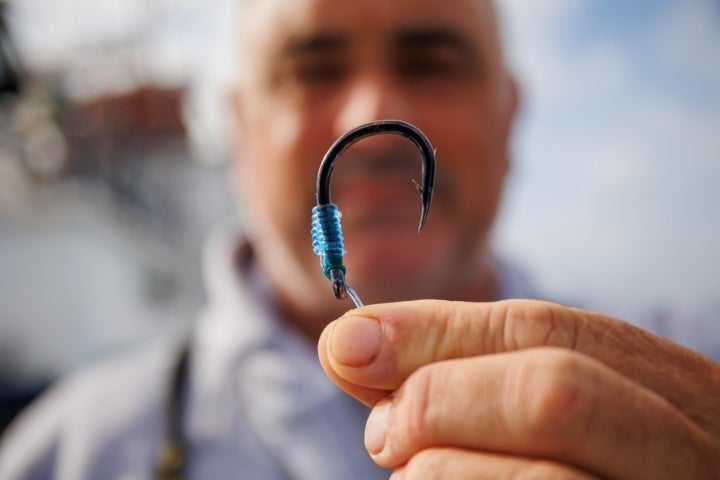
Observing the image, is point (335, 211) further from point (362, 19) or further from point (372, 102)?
point (362, 19)

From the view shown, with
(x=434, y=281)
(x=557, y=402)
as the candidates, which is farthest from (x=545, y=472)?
(x=434, y=281)

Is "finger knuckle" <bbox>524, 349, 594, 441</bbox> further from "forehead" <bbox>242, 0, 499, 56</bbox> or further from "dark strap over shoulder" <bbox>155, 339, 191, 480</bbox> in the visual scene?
"dark strap over shoulder" <bbox>155, 339, 191, 480</bbox>

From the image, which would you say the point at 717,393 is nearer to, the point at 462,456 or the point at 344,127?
the point at 462,456

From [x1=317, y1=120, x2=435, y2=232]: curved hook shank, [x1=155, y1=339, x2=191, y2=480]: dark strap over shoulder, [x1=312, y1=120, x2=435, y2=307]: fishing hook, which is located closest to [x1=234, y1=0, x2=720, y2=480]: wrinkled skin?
[x1=312, y1=120, x2=435, y2=307]: fishing hook

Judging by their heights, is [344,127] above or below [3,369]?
above

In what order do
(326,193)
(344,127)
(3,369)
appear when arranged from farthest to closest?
(3,369) → (344,127) → (326,193)

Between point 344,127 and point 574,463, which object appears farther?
point 344,127

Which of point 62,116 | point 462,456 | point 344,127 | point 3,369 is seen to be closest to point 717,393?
point 462,456
